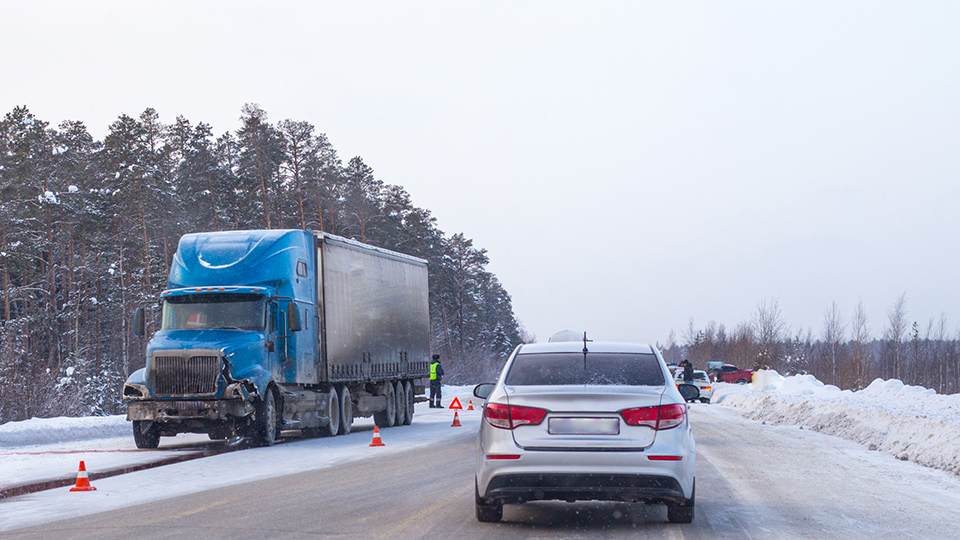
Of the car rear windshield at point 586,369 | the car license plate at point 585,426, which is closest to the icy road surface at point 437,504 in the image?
the car license plate at point 585,426

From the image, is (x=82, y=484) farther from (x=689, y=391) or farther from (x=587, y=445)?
(x=689, y=391)

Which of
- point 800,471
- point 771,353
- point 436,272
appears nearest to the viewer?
point 800,471

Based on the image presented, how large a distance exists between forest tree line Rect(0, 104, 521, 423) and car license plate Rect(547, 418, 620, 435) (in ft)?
128

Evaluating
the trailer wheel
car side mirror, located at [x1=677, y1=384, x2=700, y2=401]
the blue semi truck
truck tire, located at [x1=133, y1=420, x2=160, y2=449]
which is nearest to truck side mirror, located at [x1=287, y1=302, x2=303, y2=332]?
the blue semi truck

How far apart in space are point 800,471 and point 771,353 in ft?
246

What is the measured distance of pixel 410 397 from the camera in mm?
26594

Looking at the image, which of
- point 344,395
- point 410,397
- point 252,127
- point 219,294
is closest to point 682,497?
point 219,294

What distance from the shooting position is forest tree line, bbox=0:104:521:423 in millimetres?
48219

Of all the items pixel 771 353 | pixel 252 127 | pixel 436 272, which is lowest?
pixel 771 353

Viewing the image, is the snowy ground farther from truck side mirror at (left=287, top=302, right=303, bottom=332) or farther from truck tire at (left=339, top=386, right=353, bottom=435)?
truck side mirror at (left=287, top=302, right=303, bottom=332)

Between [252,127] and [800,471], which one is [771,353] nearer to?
[252,127]

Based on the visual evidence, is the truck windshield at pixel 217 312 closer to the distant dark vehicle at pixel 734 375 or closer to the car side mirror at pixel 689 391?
the car side mirror at pixel 689 391

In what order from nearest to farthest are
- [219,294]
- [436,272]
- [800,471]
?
[800,471]
[219,294]
[436,272]

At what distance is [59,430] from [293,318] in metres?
5.80
